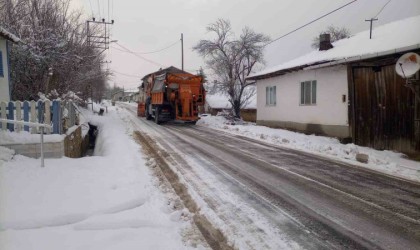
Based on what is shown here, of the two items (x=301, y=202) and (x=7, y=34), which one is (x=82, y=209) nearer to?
(x=301, y=202)

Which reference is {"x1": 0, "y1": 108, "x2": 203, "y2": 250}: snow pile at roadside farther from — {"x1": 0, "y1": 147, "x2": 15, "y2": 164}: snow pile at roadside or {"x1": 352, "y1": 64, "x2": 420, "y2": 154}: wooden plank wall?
{"x1": 352, "y1": 64, "x2": 420, "y2": 154}: wooden plank wall

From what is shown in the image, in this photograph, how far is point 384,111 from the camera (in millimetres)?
12250

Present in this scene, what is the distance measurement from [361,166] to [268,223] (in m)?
5.43

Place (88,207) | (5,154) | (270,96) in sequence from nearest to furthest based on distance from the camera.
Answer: (88,207) → (5,154) → (270,96)

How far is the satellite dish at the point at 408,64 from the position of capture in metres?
9.78

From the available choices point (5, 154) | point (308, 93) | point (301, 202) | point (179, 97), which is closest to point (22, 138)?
point (5, 154)

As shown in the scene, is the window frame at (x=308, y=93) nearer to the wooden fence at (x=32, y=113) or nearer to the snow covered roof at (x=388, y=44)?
the snow covered roof at (x=388, y=44)

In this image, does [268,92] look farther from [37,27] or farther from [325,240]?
[325,240]

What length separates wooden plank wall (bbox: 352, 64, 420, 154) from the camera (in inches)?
443

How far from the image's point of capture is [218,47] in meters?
35.5

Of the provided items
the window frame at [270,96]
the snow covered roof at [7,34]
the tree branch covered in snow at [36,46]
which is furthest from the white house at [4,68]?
the window frame at [270,96]

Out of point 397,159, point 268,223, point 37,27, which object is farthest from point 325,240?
point 37,27

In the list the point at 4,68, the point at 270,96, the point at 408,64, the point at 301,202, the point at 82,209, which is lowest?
the point at 301,202

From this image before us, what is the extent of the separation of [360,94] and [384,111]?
4.50ft
